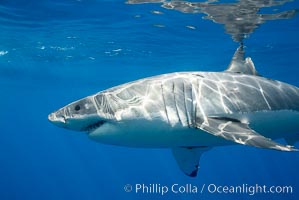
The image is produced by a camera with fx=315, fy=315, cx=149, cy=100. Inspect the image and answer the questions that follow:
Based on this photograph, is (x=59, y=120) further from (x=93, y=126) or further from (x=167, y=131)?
(x=167, y=131)

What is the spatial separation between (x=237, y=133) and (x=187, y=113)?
85 centimetres

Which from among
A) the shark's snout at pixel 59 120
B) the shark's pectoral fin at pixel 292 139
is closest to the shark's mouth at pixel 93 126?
the shark's snout at pixel 59 120

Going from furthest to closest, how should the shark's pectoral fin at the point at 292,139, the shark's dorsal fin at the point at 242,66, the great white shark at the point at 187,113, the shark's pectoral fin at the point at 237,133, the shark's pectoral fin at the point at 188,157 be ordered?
the shark's dorsal fin at the point at 242,66 < the shark's pectoral fin at the point at 292,139 < the shark's pectoral fin at the point at 188,157 < the great white shark at the point at 187,113 < the shark's pectoral fin at the point at 237,133

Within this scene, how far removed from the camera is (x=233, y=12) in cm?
1281

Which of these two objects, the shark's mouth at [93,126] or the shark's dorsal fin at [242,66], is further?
the shark's dorsal fin at [242,66]

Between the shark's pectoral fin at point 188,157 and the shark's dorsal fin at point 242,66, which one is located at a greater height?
the shark's dorsal fin at point 242,66

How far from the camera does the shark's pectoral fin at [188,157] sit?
621cm

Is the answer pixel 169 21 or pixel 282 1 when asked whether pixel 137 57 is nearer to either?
pixel 169 21

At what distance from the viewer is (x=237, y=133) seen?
4109mm

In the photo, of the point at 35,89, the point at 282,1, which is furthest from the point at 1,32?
the point at 35,89

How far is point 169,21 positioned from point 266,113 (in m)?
10.7

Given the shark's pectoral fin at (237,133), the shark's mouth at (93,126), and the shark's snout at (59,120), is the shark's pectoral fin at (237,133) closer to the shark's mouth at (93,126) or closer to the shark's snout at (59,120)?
the shark's mouth at (93,126)

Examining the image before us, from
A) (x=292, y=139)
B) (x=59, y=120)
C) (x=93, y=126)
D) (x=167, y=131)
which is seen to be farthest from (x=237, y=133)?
(x=292, y=139)

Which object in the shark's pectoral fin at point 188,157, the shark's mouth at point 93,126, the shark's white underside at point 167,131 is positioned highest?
the shark's mouth at point 93,126
